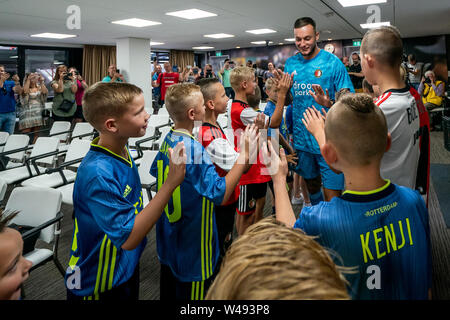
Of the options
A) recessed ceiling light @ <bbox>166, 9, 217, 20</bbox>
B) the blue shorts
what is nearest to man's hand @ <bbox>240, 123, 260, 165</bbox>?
the blue shorts

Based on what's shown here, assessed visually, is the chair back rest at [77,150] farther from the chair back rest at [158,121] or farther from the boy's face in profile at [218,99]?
the boy's face in profile at [218,99]

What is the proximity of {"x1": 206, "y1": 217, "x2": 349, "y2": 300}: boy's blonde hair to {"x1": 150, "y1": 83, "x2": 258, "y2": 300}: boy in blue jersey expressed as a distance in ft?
2.80

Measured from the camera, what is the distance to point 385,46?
1.36 meters

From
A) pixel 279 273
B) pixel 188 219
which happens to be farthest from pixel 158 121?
pixel 279 273

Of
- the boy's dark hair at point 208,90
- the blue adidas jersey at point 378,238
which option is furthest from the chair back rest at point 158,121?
the blue adidas jersey at point 378,238

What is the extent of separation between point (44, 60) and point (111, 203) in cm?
1341

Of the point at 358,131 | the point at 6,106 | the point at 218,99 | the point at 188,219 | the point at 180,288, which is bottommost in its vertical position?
the point at 180,288

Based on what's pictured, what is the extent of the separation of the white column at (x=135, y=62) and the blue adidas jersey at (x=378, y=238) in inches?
379

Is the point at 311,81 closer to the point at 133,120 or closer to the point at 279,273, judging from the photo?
the point at 133,120

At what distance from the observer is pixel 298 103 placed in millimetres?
2291

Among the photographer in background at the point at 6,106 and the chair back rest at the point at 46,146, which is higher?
the photographer in background at the point at 6,106

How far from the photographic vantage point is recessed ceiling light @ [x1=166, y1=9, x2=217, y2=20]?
6.39m

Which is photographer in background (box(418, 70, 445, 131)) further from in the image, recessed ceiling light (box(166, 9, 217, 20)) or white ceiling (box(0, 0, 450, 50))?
recessed ceiling light (box(166, 9, 217, 20))

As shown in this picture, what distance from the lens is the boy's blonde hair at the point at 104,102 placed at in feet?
4.02
